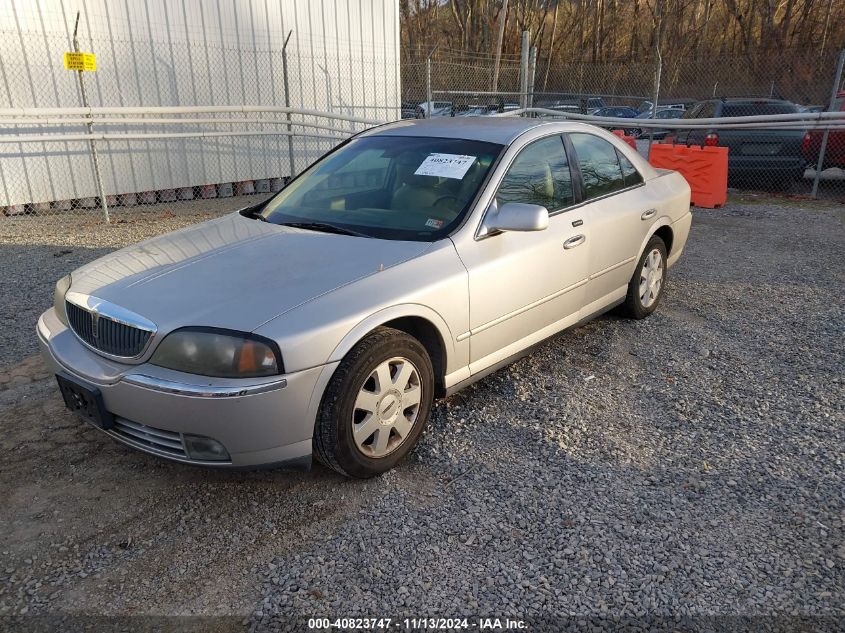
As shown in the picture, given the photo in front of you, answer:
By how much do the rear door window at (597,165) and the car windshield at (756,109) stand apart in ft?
26.1

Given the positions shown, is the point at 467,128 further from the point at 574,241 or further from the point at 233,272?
the point at 233,272

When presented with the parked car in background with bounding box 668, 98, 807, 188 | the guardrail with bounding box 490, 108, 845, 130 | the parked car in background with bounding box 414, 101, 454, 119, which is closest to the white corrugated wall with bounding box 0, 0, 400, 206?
the guardrail with bounding box 490, 108, 845, 130

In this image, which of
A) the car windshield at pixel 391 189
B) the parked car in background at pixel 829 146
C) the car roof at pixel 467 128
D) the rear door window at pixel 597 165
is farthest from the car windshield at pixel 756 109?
the car windshield at pixel 391 189

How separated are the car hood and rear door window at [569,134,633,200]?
161 cm

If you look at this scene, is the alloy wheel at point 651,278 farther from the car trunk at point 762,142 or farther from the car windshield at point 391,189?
the car trunk at point 762,142

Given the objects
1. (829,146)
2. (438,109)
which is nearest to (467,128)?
(829,146)

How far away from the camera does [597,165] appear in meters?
4.40

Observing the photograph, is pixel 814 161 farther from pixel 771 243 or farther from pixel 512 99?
pixel 512 99

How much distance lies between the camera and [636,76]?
27.3m

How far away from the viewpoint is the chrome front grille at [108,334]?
8.74ft

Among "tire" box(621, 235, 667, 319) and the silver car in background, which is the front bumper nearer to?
the silver car in background

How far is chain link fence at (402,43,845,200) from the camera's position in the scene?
10398 mm

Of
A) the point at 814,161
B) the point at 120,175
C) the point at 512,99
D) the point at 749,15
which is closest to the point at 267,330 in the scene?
the point at 120,175

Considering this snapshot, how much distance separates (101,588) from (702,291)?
5.35 meters
